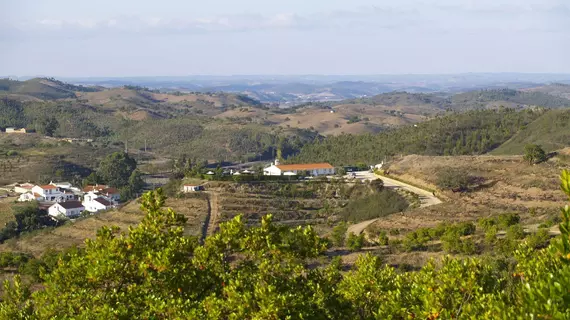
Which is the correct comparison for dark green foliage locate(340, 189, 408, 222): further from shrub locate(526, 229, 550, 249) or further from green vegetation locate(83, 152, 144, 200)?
green vegetation locate(83, 152, 144, 200)

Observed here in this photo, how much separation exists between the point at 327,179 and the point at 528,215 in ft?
74.5

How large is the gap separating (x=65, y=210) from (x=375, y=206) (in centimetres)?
3190

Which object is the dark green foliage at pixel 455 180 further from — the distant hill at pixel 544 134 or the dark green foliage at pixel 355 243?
the distant hill at pixel 544 134

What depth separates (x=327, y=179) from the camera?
201 feet

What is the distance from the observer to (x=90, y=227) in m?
50.8

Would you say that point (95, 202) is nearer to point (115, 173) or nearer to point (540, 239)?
point (115, 173)

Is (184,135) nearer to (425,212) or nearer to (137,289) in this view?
(425,212)

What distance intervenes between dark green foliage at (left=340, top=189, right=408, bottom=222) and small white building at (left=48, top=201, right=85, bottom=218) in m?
28.4

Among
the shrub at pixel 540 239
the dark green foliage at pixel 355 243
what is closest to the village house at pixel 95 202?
the dark green foliage at pixel 355 243

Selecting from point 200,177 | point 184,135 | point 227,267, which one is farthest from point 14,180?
point 227,267

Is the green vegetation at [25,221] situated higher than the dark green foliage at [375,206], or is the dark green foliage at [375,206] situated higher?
the dark green foliage at [375,206]

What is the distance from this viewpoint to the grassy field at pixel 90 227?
4731 centimetres

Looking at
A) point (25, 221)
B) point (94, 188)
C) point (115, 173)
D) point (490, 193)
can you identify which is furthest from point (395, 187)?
point (115, 173)

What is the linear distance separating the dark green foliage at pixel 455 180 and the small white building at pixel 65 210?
3609cm
